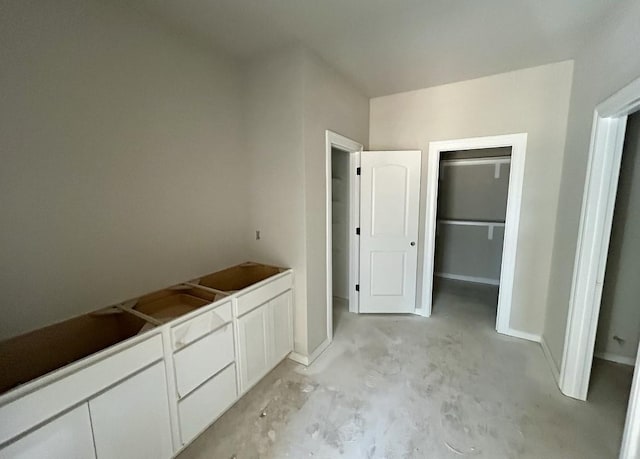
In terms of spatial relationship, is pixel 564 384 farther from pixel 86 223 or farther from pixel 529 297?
pixel 86 223

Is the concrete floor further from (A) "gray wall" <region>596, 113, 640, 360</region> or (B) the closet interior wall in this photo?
(B) the closet interior wall

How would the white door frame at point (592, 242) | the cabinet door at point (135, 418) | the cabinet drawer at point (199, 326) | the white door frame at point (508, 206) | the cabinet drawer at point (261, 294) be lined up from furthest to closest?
the white door frame at point (508, 206) → the cabinet drawer at point (261, 294) → the white door frame at point (592, 242) → the cabinet drawer at point (199, 326) → the cabinet door at point (135, 418)

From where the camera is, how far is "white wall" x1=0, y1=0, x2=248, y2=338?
134cm

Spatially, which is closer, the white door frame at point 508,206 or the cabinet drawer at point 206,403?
the cabinet drawer at point 206,403

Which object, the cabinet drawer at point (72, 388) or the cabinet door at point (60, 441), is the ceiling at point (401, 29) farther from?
the cabinet door at point (60, 441)

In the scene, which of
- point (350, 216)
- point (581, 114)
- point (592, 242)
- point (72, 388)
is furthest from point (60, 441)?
point (581, 114)

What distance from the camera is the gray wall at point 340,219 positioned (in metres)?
3.58

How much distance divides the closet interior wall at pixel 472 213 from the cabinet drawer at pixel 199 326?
13.5 ft

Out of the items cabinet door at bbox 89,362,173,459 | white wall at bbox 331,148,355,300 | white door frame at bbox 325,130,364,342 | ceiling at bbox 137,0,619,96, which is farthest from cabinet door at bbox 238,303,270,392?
ceiling at bbox 137,0,619,96

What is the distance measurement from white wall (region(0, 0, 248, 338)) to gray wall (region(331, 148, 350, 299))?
1.69 metres

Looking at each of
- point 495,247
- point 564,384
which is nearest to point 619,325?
point 564,384

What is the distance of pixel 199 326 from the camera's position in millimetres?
1617

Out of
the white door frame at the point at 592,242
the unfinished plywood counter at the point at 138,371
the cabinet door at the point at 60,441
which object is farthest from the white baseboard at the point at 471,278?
the cabinet door at the point at 60,441

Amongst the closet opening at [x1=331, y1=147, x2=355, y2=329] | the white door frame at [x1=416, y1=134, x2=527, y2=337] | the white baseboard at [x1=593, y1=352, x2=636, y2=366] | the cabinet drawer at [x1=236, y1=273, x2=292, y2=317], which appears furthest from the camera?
the closet opening at [x1=331, y1=147, x2=355, y2=329]
